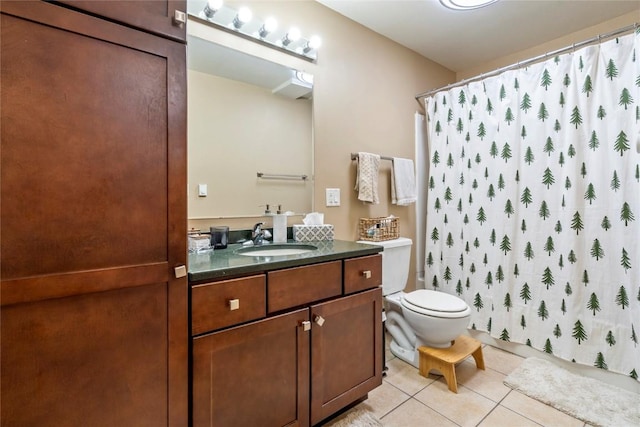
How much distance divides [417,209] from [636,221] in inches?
53.3

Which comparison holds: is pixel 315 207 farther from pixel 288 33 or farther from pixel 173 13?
pixel 173 13

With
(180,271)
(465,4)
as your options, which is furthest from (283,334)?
(465,4)

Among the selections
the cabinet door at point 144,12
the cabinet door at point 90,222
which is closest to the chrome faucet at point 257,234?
the cabinet door at point 90,222

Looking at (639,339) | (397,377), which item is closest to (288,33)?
(397,377)

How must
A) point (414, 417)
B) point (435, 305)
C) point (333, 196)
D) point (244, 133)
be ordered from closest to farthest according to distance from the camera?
point (414, 417) → point (244, 133) → point (435, 305) → point (333, 196)

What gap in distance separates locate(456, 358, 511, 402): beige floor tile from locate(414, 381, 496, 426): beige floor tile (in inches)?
2.1

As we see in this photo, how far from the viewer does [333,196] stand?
6.77 feet

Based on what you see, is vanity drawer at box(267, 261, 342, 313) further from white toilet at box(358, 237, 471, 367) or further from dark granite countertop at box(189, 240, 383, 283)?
white toilet at box(358, 237, 471, 367)

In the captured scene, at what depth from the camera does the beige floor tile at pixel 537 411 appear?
146 centimetres

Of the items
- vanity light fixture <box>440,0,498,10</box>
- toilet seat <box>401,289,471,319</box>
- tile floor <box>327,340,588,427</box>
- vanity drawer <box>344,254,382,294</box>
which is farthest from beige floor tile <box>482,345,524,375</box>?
vanity light fixture <box>440,0,498,10</box>

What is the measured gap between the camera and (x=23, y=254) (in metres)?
0.74

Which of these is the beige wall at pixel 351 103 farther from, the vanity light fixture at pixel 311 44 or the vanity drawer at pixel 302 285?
the vanity drawer at pixel 302 285

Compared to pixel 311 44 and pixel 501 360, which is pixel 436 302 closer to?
pixel 501 360

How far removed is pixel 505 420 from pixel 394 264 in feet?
3.34
